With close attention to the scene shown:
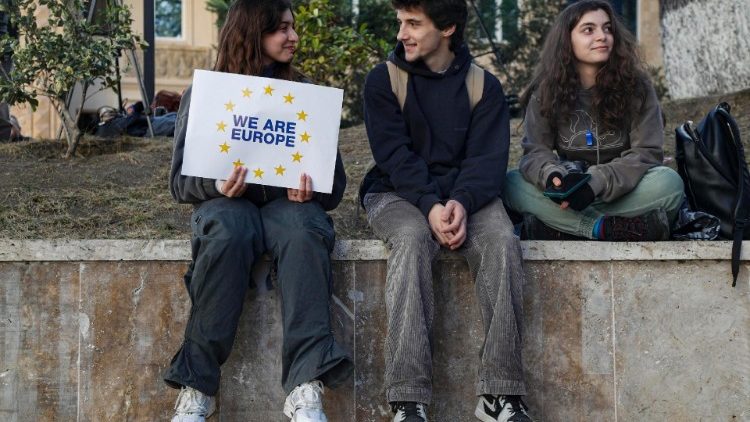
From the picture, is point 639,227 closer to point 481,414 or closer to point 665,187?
point 665,187

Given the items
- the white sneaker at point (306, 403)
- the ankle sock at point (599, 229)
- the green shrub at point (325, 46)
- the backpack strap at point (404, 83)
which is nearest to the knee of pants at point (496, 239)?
the ankle sock at point (599, 229)

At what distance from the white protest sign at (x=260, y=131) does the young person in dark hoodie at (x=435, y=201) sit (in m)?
0.36

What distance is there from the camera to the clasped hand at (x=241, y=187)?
17.4ft

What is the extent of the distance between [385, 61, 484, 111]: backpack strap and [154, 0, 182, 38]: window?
20220 mm

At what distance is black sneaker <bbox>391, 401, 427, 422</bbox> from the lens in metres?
5.14

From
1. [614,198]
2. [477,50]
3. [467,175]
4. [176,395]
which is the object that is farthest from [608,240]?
[477,50]

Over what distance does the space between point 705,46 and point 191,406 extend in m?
6.74

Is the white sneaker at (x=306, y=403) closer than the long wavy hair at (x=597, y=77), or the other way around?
the white sneaker at (x=306, y=403)

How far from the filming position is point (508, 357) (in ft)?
17.2

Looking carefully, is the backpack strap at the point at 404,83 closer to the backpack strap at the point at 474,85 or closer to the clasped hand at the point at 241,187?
the backpack strap at the point at 474,85

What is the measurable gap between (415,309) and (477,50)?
30.3 feet

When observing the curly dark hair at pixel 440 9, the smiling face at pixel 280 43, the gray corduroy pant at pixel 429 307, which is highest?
the curly dark hair at pixel 440 9

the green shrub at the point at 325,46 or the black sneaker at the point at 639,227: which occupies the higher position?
the green shrub at the point at 325,46

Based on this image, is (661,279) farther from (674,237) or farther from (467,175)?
(467,175)
